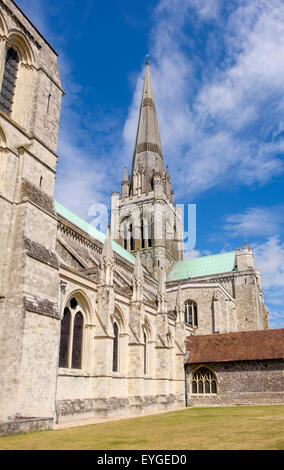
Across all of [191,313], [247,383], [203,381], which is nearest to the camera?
[247,383]

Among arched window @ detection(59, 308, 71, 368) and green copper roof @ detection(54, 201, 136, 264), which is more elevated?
green copper roof @ detection(54, 201, 136, 264)

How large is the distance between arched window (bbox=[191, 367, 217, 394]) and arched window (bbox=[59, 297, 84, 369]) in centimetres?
1396

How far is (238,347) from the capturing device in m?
29.0

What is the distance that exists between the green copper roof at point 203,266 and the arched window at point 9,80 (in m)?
33.6

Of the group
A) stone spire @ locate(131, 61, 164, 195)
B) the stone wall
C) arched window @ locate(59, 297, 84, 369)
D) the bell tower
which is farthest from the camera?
stone spire @ locate(131, 61, 164, 195)

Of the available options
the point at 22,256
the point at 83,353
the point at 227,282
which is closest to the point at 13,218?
the point at 22,256

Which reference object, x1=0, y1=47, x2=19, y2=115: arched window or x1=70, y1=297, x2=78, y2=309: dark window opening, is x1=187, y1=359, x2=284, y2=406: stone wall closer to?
x1=70, y1=297, x2=78, y2=309: dark window opening

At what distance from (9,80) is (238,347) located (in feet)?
77.4

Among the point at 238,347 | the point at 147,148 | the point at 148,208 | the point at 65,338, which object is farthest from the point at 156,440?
the point at 147,148

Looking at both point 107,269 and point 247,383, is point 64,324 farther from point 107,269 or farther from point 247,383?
point 247,383

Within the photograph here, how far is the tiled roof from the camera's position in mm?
27375

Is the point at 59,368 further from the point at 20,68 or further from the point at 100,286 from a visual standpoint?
the point at 20,68

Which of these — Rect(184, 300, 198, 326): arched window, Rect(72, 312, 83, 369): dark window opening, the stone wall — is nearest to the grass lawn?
Rect(72, 312, 83, 369): dark window opening

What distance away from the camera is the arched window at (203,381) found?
28872 mm
